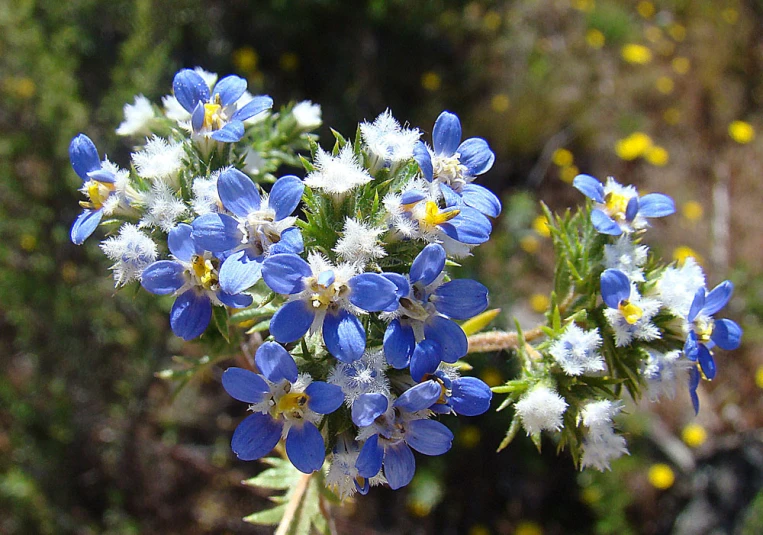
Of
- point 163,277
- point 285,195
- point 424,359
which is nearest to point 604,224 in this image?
point 424,359

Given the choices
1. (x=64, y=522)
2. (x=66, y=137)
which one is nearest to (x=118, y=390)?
(x=64, y=522)

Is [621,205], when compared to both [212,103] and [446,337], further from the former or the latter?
[212,103]

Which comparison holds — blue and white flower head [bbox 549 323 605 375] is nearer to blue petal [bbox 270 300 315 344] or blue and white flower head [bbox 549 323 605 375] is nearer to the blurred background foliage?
blue petal [bbox 270 300 315 344]

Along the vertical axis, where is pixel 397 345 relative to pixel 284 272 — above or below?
below

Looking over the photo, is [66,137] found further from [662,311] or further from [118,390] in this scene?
[662,311]

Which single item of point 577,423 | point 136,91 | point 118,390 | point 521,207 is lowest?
point 118,390

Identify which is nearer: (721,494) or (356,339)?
(356,339)

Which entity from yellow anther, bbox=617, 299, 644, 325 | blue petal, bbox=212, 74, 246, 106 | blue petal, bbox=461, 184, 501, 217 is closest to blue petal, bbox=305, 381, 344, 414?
blue petal, bbox=461, 184, 501, 217
